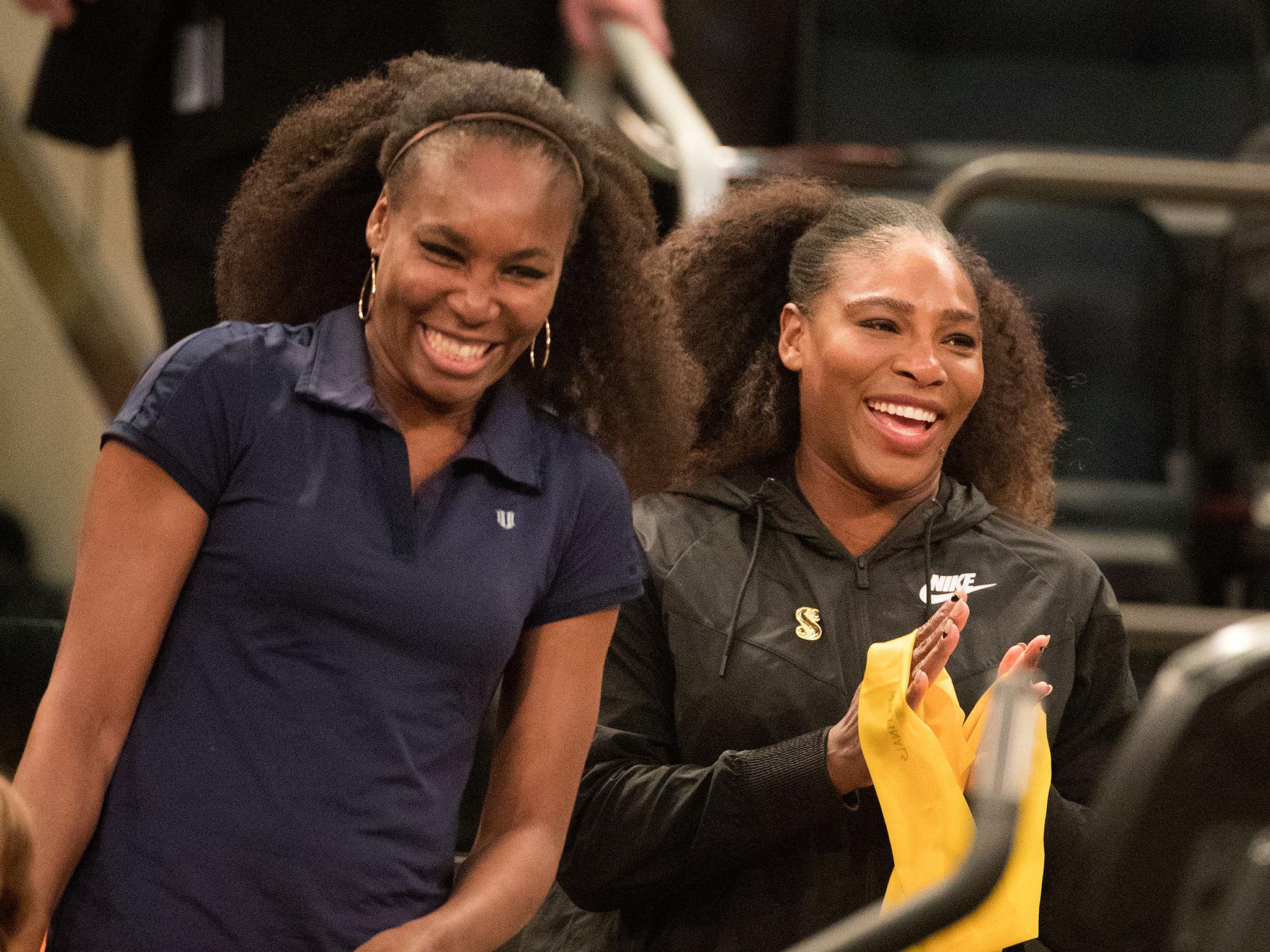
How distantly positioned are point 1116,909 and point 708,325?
138cm

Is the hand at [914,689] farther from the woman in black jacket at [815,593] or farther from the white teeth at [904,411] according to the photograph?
the white teeth at [904,411]

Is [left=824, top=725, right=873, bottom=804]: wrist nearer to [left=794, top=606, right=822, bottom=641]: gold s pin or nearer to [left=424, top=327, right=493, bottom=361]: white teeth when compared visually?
[left=794, top=606, right=822, bottom=641]: gold s pin

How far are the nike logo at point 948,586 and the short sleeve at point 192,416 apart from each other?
0.78 metres

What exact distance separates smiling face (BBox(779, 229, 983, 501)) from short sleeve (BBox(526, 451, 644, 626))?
0.34 m

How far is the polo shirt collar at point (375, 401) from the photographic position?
1.59 metres

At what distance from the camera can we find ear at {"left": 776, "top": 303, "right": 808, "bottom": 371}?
6.67ft

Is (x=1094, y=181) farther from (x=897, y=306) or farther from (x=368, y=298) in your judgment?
(x=368, y=298)

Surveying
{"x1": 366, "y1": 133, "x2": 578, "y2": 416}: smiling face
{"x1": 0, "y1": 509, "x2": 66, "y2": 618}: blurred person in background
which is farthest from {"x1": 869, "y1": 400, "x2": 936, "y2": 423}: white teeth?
{"x1": 0, "y1": 509, "x2": 66, "y2": 618}: blurred person in background

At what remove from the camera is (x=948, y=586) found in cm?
191

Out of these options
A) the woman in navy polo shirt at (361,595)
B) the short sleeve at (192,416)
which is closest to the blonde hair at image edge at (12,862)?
the woman in navy polo shirt at (361,595)

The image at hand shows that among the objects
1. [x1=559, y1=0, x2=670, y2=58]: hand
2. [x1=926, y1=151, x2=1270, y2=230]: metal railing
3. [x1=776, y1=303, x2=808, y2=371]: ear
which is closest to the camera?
[x1=776, y1=303, x2=808, y2=371]: ear

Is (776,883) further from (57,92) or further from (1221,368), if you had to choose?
(1221,368)

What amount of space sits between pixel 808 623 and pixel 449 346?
0.50m

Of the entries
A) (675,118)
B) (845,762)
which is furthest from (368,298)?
(675,118)
